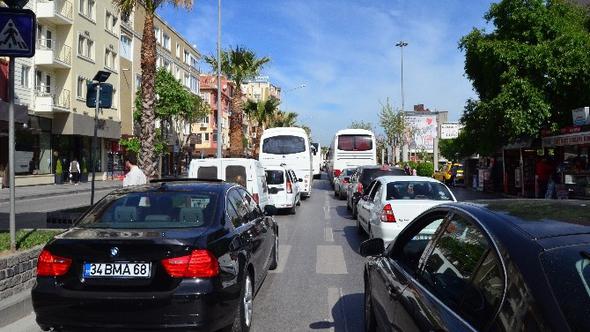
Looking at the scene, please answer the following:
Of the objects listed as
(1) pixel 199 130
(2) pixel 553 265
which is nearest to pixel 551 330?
(2) pixel 553 265

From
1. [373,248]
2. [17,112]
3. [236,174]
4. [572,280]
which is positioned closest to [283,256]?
[236,174]

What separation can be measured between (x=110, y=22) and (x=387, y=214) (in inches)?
1444

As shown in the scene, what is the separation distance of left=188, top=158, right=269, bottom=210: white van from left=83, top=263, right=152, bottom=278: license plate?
8272mm

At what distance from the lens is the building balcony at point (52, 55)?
31469 mm

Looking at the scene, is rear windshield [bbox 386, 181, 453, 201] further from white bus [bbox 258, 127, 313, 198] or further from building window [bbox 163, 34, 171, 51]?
building window [bbox 163, 34, 171, 51]

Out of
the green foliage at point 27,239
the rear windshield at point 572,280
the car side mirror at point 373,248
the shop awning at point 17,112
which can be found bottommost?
the green foliage at point 27,239

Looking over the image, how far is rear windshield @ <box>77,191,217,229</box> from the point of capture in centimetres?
522

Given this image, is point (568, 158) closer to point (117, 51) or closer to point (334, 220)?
point (334, 220)

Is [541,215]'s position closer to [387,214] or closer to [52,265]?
[52,265]

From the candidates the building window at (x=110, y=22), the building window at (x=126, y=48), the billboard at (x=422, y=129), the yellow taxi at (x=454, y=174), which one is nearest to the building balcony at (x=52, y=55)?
the building window at (x=110, y=22)

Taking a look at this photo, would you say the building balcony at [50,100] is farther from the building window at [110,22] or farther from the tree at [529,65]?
the tree at [529,65]

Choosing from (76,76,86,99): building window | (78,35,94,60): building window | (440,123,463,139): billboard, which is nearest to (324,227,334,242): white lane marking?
(76,76,86,99): building window

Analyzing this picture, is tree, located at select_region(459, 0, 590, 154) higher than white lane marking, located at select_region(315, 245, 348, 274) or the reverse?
higher

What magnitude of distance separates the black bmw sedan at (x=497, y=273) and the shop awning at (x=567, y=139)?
636 inches
